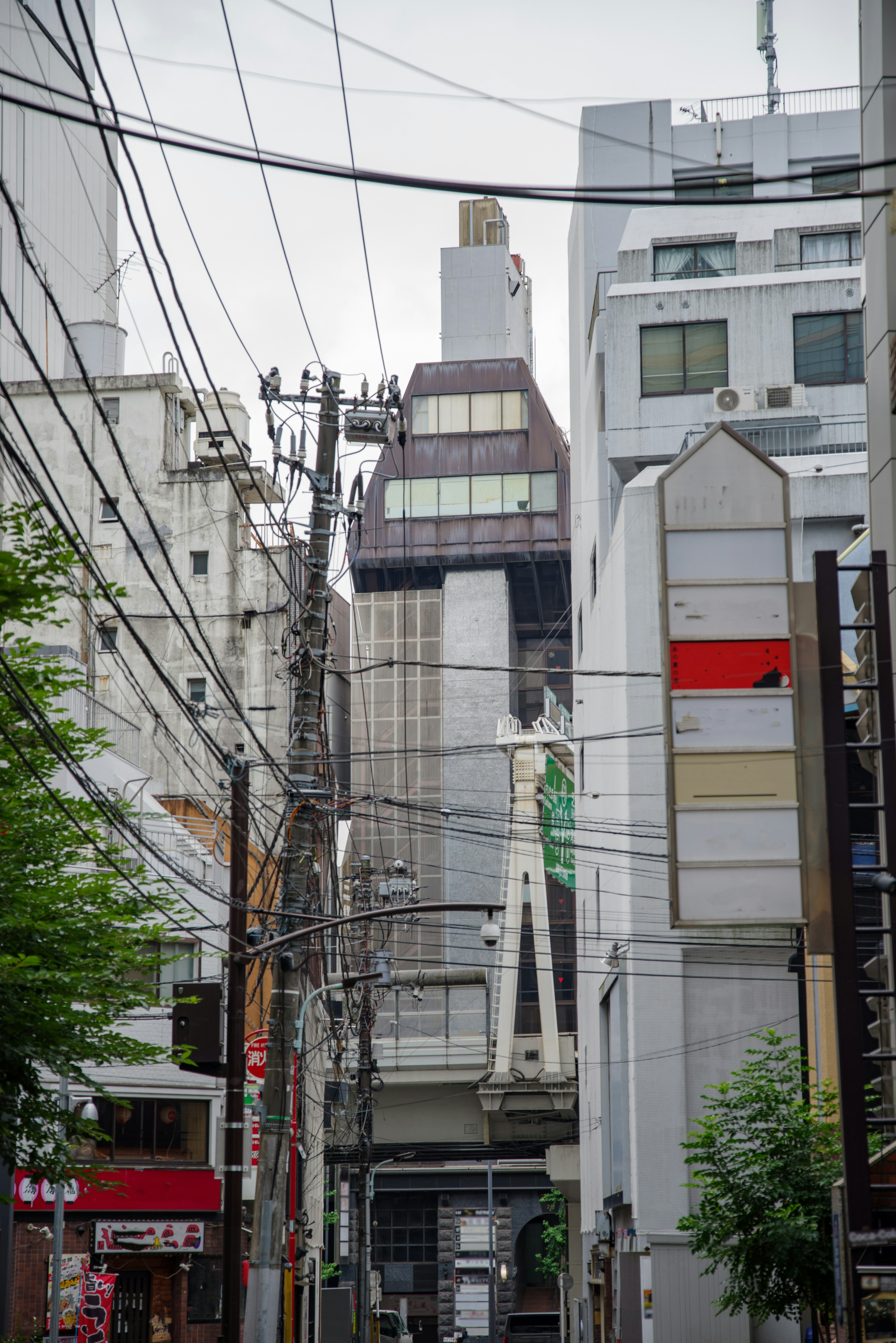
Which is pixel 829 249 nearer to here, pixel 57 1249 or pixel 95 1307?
pixel 57 1249

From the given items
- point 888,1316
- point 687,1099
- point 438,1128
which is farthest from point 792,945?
point 438,1128

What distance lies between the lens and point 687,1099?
121 ft

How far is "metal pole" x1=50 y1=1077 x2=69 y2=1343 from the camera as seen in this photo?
29875 millimetres

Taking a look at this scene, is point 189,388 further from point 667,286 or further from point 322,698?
point 322,698

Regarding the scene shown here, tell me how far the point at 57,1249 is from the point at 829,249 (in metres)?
39.6

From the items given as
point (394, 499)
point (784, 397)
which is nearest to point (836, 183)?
point (784, 397)

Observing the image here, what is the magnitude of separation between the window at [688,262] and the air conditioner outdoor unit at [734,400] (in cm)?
590

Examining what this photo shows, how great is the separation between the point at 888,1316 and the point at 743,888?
4.63m

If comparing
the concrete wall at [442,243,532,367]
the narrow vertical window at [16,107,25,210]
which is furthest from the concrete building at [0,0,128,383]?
the concrete wall at [442,243,532,367]

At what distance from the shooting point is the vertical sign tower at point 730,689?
54.7 ft

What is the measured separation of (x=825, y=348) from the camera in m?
47.8

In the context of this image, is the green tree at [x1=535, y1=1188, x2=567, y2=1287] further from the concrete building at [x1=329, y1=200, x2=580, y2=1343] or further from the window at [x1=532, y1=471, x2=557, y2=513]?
the window at [x1=532, y1=471, x2=557, y2=513]

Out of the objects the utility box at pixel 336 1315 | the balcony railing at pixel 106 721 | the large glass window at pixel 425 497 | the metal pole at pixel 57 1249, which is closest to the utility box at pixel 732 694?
the metal pole at pixel 57 1249

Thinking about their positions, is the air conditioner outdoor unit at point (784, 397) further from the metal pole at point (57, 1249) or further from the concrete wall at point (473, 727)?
the concrete wall at point (473, 727)
